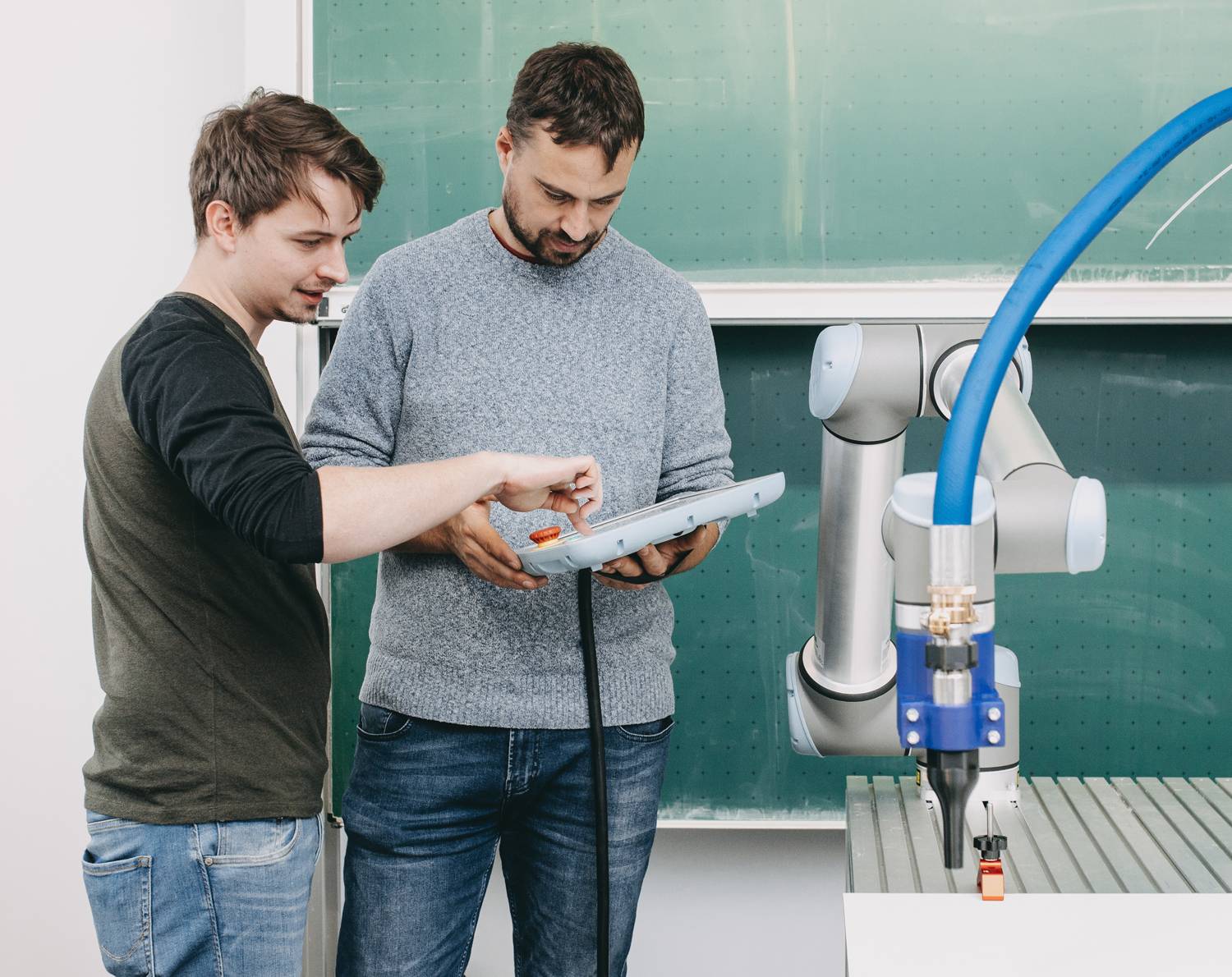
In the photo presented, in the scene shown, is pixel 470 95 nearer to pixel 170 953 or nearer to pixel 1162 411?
pixel 1162 411

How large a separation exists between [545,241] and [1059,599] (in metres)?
1.06

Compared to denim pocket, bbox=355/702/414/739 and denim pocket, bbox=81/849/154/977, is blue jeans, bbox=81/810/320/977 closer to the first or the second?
denim pocket, bbox=81/849/154/977

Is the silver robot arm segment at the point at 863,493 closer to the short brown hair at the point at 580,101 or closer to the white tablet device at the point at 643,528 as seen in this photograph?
the white tablet device at the point at 643,528

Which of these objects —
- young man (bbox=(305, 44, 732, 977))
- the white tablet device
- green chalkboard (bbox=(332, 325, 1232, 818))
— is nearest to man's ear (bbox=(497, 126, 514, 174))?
young man (bbox=(305, 44, 732, 977))

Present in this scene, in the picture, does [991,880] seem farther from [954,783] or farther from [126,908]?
[126,908]

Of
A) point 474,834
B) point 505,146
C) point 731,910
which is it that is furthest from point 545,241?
point 731,910

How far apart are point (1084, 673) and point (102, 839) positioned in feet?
4.84

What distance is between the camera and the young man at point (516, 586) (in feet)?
4.24

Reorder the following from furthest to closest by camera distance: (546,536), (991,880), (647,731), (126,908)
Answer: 1. (647,731)
2. (546,536)
3. (126,908)
4. (991,880)

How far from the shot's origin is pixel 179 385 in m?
0.93

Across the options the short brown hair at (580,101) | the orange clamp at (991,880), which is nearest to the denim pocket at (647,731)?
the orange clamp at (991,880)

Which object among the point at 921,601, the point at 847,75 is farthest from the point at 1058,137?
the point at 921,601

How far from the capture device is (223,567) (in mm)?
1047

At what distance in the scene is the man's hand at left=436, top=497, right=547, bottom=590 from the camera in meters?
1.18
